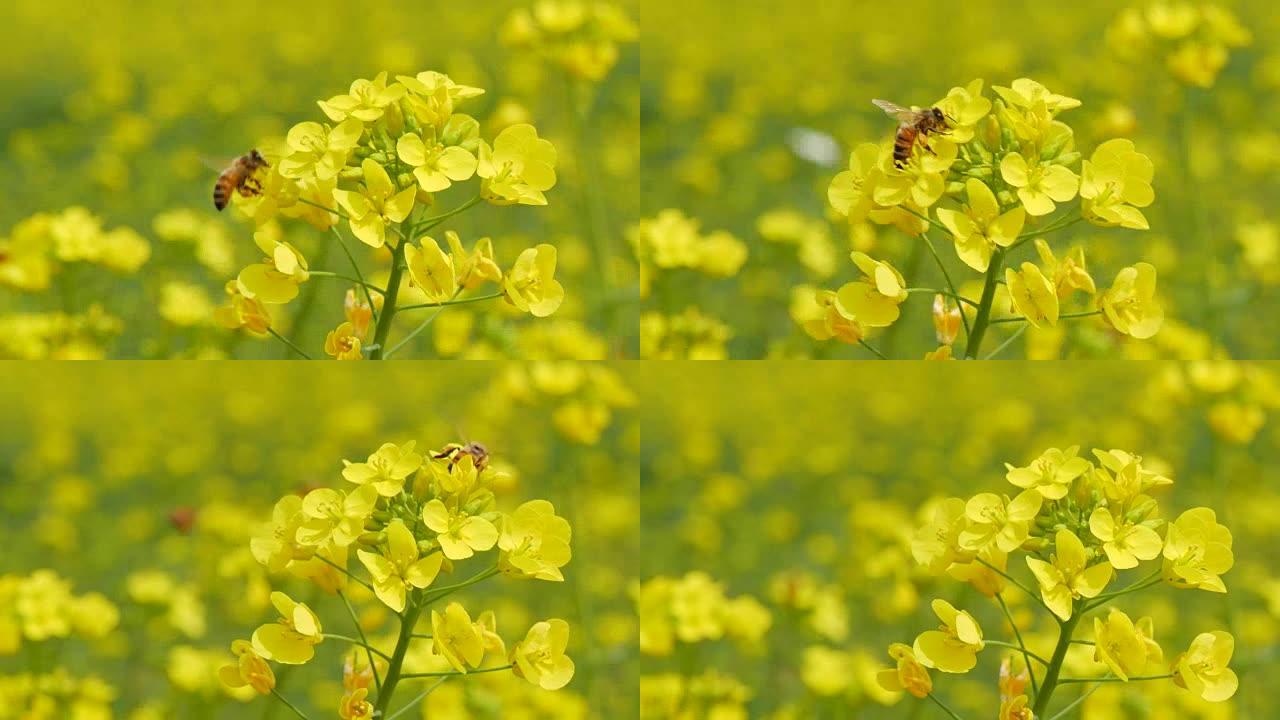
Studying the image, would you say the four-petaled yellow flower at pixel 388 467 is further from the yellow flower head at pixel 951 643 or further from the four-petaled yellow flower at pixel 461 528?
the yellow flower head at pixel 951 643

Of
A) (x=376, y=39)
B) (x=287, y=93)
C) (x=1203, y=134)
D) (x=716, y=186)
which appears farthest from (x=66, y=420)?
(x=1203, y=134)

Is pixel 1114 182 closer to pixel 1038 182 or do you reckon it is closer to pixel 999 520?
pixel 1038 182

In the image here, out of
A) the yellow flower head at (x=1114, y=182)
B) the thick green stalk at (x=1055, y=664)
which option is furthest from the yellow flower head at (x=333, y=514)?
the yellow flower head at (x=1114, y=182)

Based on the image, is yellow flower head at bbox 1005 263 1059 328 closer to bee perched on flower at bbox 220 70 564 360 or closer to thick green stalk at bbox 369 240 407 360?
bee perched on flower at bbox 220 70 564 360

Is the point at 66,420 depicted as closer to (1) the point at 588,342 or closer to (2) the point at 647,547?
(2) the point at 647,547

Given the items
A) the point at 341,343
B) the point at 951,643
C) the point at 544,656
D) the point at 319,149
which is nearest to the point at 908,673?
the point at 951,643
